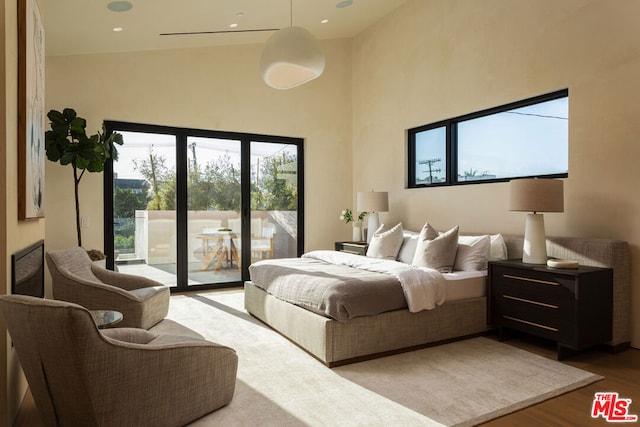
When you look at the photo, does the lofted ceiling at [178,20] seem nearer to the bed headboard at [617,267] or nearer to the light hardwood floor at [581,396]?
the light hardwood floor at [581,396]

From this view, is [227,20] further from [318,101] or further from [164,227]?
[164,227]

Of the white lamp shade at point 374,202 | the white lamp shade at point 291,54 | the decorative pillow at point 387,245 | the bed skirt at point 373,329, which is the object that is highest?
the white lamp shade at point 291,54

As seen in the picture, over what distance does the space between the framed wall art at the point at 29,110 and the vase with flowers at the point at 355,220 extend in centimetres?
411

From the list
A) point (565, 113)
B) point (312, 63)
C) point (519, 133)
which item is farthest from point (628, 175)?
point (312, 63)

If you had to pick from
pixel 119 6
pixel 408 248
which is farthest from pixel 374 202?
pixel 119 6

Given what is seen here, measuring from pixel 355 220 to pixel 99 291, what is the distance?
4.16 metres

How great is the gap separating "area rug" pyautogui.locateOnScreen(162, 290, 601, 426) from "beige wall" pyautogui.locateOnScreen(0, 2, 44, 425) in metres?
0.98

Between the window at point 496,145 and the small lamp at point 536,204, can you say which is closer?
the small lamp at point 536,204

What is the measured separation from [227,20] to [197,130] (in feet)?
5.06

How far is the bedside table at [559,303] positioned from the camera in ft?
10.4

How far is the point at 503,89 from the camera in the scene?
4520 mm

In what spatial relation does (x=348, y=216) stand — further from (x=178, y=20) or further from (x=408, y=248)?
(x=178, y=20)

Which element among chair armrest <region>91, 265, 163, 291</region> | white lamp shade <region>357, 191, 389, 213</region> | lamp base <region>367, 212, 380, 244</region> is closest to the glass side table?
chair armrest <region>91, 265, 163, 291</region>

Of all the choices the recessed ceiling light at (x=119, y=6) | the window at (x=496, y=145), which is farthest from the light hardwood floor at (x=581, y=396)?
the recessed ceiling light at (x=119, y=6)
